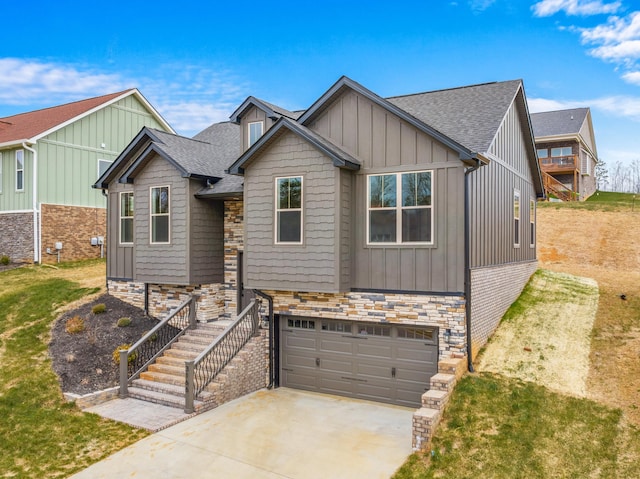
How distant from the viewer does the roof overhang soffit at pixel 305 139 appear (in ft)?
35.4

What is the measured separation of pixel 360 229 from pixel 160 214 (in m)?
6.20

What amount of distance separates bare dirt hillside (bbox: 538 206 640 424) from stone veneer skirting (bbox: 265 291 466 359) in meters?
2.73

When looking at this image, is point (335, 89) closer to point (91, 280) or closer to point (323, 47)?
point (91, 280)

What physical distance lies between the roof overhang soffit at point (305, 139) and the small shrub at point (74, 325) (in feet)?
21.0

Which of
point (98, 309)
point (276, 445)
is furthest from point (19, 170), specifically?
point (276, 445)

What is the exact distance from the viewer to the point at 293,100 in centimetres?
5100

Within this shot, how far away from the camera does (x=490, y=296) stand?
12.1 m

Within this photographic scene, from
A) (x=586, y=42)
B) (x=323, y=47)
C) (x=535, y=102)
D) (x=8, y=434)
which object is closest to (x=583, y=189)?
(x=586, y=42)

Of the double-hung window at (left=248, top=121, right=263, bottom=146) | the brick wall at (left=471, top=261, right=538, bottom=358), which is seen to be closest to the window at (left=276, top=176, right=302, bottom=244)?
the double-hung window at (left=248, top=121, right=263, bottom=146)

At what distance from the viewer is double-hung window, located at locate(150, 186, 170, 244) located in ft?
46.4

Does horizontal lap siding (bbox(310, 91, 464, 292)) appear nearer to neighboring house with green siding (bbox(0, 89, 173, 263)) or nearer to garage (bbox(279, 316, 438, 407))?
garage (bbox(279, 316, 438, 407))

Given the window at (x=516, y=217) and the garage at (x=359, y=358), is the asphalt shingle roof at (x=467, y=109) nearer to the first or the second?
the window at (x=516, y=217)

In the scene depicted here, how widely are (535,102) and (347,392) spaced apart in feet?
225

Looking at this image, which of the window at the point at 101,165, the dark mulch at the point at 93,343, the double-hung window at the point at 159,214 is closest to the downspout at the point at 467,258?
the double-hung window at the point at 159,214
